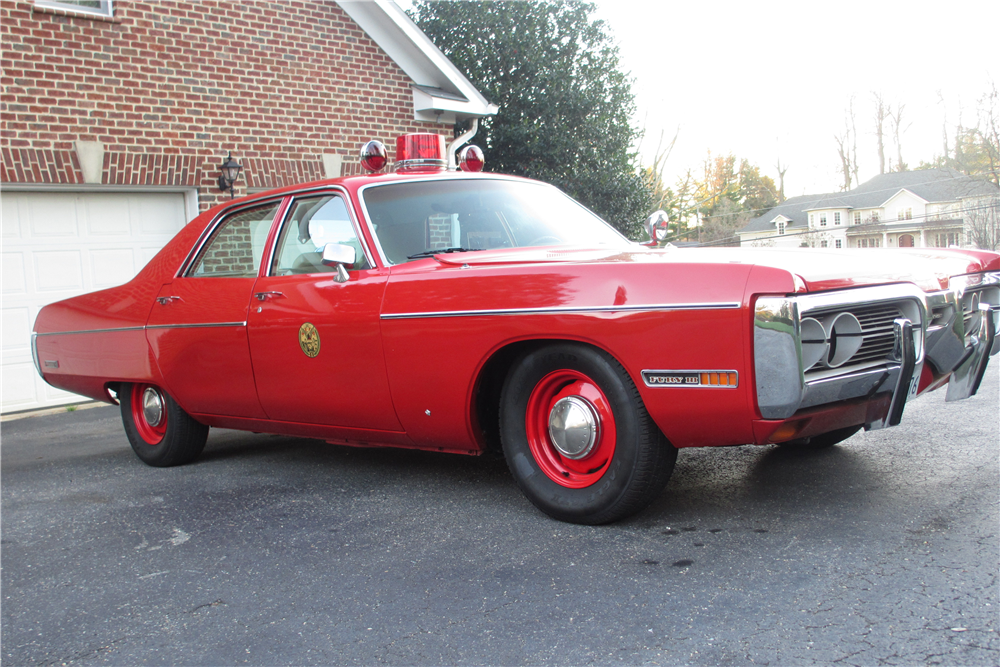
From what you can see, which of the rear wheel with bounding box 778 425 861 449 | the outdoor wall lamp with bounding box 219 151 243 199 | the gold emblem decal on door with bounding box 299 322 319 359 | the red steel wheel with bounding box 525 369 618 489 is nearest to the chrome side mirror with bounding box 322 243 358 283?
the gold emblem decal on door with bounding box 299 322 319 359

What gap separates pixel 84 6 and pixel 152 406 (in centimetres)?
527

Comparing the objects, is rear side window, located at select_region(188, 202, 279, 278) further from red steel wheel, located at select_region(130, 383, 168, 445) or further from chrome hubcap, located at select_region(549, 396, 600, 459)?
chrome hubcap, located at select_region(549, 396, 600, 459)

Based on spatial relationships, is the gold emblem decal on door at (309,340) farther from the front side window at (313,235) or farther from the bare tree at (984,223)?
→ the bare tree at (984,223)

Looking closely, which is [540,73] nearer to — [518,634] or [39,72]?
[39,72]

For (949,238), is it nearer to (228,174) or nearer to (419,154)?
(228,174)

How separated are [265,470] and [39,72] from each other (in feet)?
17.9

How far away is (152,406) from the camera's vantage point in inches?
209

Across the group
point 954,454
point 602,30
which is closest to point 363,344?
point 954,454

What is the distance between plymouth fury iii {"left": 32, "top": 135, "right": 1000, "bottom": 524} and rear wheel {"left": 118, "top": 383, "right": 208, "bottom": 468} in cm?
2

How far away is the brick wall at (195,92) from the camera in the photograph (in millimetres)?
8172

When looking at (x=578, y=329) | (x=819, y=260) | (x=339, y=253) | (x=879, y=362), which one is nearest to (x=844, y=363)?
(x=879, y=362)

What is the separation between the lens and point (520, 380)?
3443mm

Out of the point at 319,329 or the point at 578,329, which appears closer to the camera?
the point at 578,329

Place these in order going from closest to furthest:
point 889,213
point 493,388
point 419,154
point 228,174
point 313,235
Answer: point 493,388 → point 313,235 → point 419,154 → point 228,174 → point 889,213
